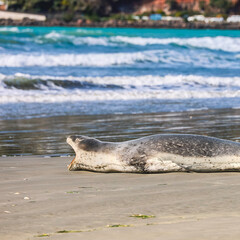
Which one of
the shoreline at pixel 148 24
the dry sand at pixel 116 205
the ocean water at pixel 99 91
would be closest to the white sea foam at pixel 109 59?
the ocean water at pixel 99 91

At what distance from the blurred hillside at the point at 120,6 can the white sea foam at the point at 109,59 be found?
67578mm

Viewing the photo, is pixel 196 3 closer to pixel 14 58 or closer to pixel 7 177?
pixel 14 58

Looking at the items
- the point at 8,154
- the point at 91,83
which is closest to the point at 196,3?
the point at 91,83

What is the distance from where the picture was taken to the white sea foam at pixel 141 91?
50.8ft

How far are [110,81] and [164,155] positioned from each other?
45.2 feet

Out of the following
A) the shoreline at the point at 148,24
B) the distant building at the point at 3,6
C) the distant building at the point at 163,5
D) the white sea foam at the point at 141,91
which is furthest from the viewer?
the distant building at the point at 163,5

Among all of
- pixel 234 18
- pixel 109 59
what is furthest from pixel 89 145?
pixel 234 18

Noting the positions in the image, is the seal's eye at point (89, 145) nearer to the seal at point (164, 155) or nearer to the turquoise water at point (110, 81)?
the seal at point (164, 155)

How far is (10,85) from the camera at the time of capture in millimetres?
17750

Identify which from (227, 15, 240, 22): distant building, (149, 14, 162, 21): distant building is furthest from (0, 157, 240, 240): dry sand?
(149, 14, 162, 21): distant building

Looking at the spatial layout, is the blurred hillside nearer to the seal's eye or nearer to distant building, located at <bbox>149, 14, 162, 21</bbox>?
distant building, located at <bbox>149, 14, 162, 21</bbox>

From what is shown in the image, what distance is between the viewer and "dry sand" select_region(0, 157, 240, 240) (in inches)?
148

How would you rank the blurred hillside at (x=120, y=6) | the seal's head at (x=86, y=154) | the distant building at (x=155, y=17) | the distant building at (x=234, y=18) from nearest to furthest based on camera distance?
1. the seal's head at (x=86, y=154)
2. the distant building at (x=234, y=18)
3. the blurred hillside at (x=120, y=6)
4. the distant building at (x=155, y=17)

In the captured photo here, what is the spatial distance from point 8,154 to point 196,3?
4277 inches
